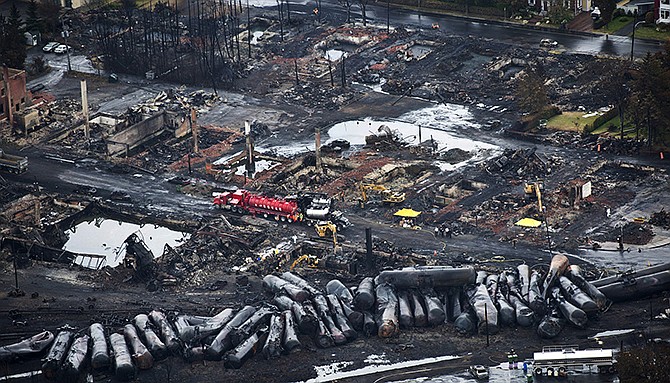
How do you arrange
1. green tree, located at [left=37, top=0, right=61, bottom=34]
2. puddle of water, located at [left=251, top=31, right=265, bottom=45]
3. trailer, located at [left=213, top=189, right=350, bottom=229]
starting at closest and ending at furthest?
trailer, located at [left=213, top=189, right=350, bottom=229] → puddle of water, located at [left=251, top=31, right=265, bottom=45] → green tree, located at [left=37, top=0, right=61, bottom=34]

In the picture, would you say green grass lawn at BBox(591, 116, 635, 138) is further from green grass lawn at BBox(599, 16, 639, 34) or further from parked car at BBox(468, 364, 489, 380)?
parked car at BBox(468, 364, 489, 380)

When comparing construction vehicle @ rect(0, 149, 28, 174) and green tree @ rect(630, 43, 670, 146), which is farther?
construction vehicle @ rect(0, 149, 28, 174)

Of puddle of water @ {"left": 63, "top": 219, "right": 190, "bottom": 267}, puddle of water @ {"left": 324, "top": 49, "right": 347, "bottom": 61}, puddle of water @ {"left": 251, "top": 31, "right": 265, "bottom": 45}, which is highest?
puddle of water @ {"left": 324, "top": 49, "right": 347, "bottom": 61}

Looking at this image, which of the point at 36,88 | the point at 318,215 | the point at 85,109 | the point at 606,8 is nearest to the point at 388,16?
the point at 606,8

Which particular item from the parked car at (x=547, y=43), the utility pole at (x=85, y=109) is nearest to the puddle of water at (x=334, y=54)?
the parked car at (x=547, y=43)

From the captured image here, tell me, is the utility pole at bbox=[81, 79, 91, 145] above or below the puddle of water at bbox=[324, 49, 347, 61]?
above

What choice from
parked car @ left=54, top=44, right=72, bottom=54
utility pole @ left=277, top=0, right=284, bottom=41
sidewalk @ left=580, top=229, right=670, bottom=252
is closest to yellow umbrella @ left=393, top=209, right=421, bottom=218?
sidewalk @ left=580, top=229, right=670, bottom=252

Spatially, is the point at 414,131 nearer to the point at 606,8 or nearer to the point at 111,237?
the point at 111,237
